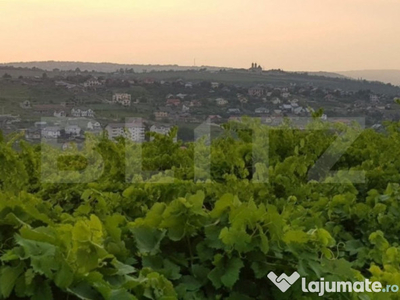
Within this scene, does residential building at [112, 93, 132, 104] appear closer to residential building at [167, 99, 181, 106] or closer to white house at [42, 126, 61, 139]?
residential building at [167, 99, 181, 106]

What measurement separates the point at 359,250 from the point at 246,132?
233 cm

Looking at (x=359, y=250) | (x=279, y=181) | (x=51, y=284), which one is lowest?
(x=359, y=250)

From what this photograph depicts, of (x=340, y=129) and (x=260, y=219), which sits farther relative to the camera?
(x=340, y=129)

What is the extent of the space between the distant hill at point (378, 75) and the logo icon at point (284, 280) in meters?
13.3

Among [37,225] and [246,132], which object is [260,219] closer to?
[37,225]

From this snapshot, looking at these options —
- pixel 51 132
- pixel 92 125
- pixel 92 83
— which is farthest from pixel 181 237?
pixel 92 83

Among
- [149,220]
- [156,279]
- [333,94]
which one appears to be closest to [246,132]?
[149,220]

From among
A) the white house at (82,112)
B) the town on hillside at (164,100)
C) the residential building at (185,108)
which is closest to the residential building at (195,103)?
the town on hillside at (164,100)

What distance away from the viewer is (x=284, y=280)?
6.99 ft

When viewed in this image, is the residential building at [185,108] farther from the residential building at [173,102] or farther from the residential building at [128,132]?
the residential building at [128,132]

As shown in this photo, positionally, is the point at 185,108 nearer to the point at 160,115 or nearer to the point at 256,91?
the point at 160,115

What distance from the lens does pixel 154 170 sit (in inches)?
192

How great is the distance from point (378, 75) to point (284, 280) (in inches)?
568

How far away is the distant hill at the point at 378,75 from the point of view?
48.4 ft
